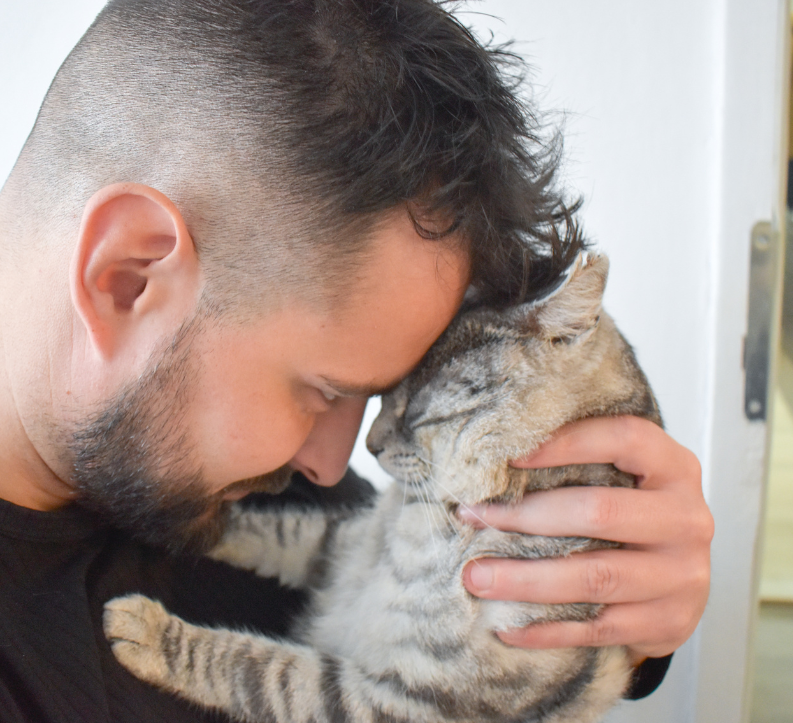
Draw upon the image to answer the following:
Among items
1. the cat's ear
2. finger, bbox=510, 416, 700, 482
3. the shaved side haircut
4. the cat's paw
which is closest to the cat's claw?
the cat's paw

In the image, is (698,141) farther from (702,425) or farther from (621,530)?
(621,530)

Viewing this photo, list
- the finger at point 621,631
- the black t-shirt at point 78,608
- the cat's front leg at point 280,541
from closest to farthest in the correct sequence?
the black t-shirt at point 78,608
the finger at point 621,631
the cat's front leg at point 280,541

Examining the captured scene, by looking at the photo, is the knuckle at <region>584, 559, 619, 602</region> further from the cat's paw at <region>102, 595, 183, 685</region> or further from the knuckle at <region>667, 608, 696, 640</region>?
the cat's paw at <region>102, 595, 183, 685</region>

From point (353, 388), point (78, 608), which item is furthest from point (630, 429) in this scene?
point (78, 608)

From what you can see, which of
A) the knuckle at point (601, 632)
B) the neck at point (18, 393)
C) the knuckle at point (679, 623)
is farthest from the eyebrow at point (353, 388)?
the knuckle at point (679, 623)

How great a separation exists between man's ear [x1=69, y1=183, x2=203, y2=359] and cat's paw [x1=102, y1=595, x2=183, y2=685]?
1.15 ft

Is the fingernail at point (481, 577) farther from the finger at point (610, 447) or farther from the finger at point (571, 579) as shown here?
the finger at point (610, 447)

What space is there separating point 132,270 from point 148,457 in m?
0.25

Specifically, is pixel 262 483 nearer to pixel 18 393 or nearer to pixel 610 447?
pixel 18 393

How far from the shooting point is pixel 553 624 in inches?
34.5

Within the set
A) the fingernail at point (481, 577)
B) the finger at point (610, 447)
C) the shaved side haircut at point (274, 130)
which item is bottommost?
the fingernail at point (481, 577)

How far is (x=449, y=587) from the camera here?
0.94m

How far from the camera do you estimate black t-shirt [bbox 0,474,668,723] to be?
0.66 meters

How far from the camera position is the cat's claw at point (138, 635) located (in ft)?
2.64
